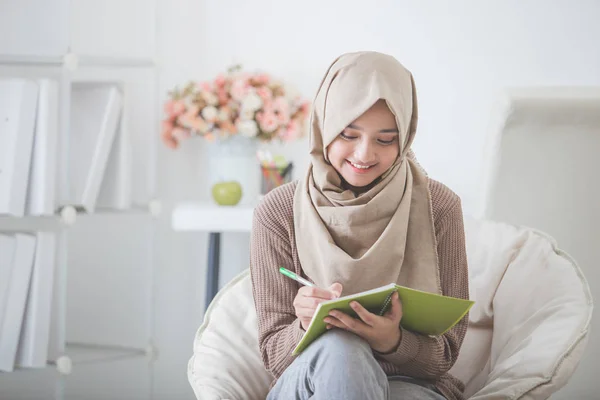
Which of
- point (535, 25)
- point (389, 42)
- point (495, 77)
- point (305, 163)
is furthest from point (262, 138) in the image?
point (535, 25)

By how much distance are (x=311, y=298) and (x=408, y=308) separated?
0.54 feet

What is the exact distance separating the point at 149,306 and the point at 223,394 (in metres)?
1.20

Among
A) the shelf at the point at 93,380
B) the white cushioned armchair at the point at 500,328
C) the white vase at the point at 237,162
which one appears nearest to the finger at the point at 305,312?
the white cushioned armchair at the point at 500,328

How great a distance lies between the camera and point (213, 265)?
2.39 metres

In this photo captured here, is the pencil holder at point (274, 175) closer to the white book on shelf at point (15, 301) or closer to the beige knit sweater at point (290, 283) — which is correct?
the white book on shelf at point (15, 301)

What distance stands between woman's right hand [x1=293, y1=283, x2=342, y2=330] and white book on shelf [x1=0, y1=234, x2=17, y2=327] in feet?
3.79

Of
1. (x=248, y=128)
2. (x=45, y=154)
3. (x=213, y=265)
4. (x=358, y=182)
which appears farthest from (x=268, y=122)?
(x=358, y=182)

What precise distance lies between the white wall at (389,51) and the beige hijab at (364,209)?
0.91m

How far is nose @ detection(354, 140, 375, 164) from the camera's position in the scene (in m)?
1.40

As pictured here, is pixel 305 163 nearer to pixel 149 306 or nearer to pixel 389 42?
pixel 389 42

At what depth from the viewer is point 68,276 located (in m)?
2.62

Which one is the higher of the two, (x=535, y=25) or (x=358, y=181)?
(x=535, y=25)

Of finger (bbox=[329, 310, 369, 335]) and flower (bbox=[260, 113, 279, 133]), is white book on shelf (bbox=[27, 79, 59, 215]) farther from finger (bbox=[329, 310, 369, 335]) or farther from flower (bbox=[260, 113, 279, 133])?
finger (bbox=[329, 310, 369, 335])

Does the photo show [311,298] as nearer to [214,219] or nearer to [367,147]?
[367,147]
